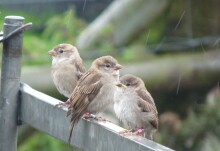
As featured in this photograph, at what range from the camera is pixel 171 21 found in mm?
7148

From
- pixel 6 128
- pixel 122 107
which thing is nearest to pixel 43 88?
pixel 122 107

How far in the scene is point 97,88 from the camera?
4.80m

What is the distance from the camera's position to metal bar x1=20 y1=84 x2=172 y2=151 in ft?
9.63

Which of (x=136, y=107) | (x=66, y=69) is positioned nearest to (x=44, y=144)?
(x=66, y=69)

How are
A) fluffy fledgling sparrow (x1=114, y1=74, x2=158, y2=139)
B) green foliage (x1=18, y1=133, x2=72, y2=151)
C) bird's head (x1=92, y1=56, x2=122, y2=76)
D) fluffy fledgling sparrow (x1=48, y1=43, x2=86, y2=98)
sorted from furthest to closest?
green foliage (x1=18, y1=133, x2=72, y2=151) < fluffy fledgling sparrow (x1=48, y1=43, x2=86, y2=98) < bird's head (x1=92, y1=56, x2=122, y2=76) < fluffy fledgling sparrow (x1=114, y1=74, x2=158, y2=139)

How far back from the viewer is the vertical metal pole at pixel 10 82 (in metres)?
3.50

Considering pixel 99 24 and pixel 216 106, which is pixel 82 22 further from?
pixel 216 106

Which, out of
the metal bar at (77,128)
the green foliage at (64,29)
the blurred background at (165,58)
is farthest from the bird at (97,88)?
the green foliage at (64,29)

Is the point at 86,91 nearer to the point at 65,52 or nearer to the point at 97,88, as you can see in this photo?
the point at 97,88

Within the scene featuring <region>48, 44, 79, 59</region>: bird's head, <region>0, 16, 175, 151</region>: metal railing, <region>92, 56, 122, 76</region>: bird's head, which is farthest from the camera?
<region>48, 44, 79, 59</region>: bird's head

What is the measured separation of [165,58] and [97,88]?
2.18m

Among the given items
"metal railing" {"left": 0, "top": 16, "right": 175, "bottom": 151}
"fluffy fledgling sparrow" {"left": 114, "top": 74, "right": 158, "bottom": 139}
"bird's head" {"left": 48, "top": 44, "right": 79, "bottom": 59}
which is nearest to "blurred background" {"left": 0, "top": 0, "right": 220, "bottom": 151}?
"bird's head" {"left": 48, "top": 44, "right": 79, "bottom": 59}

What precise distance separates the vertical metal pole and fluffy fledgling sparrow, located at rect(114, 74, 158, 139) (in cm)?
106

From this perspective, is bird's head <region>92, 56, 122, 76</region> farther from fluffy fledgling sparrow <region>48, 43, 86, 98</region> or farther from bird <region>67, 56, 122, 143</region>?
fluffy fledgling sparrow <region>48, 43, 86, 98</region>
